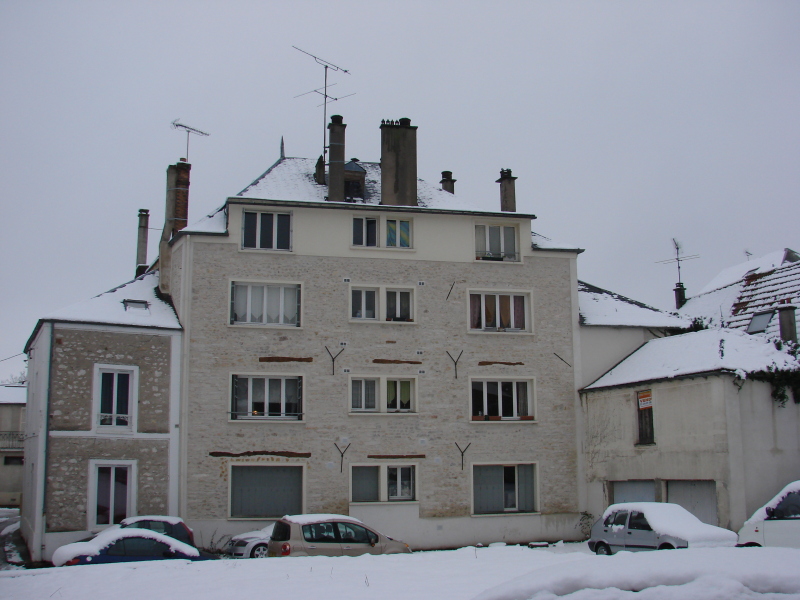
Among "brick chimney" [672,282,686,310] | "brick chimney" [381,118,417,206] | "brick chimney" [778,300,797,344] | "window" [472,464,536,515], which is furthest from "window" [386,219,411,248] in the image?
"brick chimney" [672,282,686,310]

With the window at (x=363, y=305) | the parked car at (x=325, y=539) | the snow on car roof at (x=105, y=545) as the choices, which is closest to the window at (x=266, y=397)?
the window at (x=363, y=305)

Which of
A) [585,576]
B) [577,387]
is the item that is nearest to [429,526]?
[577,387]

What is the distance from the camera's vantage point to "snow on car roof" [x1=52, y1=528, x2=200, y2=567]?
17.1m

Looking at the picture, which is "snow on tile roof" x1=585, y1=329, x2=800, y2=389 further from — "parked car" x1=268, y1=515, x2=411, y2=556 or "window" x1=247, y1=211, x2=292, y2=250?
"window" x1=247, y1=211, x2=292, y2=250

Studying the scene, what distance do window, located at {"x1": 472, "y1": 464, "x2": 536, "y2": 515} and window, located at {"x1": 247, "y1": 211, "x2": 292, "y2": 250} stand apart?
31.1 feet

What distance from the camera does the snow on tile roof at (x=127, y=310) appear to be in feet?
77.3

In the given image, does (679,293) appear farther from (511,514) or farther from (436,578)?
(436,578)

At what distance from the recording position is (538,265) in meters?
28.0

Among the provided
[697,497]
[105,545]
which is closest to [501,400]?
[697,497]

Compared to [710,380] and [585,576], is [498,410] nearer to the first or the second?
[710,380]

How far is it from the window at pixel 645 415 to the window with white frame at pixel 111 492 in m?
14.9

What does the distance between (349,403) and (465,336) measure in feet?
14.5

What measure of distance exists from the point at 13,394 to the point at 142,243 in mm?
20140

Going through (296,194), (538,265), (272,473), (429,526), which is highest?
(296,194)
